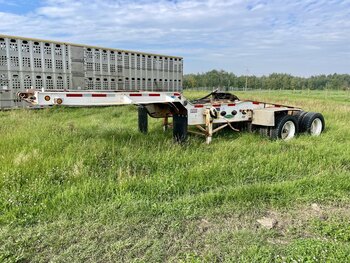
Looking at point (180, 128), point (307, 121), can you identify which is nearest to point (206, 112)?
point (180, 128)

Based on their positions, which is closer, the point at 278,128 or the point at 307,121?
the point at 278,128

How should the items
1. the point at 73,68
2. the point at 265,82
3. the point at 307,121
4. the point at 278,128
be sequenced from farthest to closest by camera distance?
the point at 265,82 → the point at 73,68 → the point at 307,121 → the point at 278,128

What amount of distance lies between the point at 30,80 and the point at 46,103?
8821 mm

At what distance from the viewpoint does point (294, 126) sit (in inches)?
257

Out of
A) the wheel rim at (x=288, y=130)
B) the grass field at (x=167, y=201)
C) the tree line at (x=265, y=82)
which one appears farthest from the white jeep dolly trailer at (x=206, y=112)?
the tree line at (x=265, y=82)

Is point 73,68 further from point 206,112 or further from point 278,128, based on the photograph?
point 278,128

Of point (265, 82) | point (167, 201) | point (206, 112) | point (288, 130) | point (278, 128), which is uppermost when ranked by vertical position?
point (265, 82)

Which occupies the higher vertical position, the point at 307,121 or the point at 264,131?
the point at 307,121

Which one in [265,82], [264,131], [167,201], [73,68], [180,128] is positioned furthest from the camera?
[265,82]

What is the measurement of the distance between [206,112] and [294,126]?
8.05 ft

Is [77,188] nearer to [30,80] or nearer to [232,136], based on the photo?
[232,136]

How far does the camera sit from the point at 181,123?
5309 mm

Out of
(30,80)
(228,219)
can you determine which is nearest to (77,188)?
(228,219)

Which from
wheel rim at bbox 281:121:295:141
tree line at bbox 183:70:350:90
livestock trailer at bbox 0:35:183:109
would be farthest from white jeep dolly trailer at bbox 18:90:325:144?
tree line at bbox 183:70:350:90
